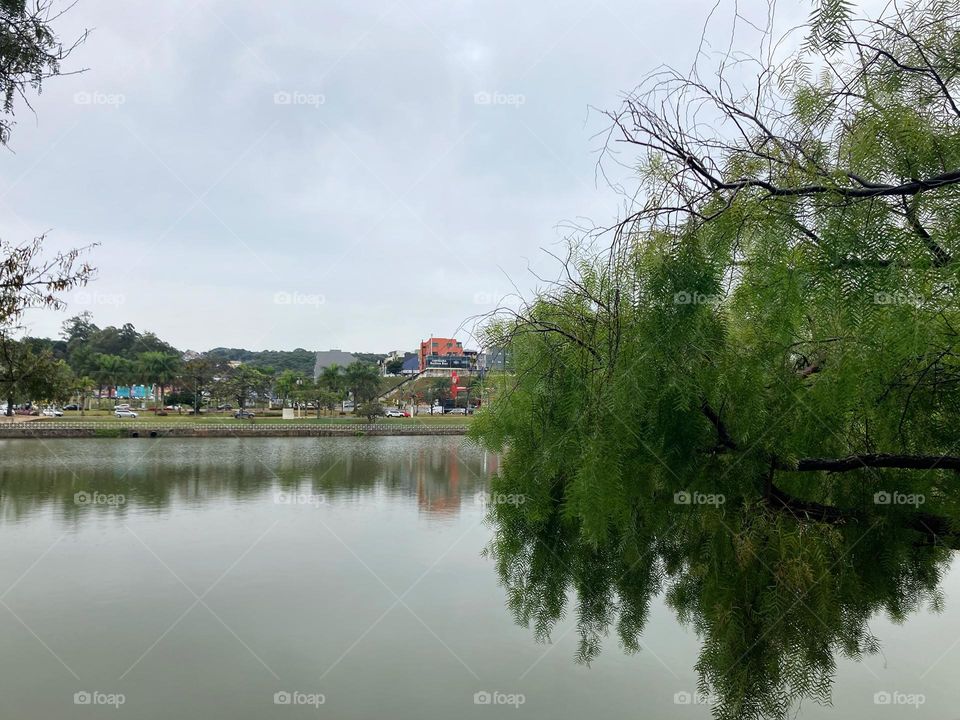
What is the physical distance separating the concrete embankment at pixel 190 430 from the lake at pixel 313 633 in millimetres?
17393

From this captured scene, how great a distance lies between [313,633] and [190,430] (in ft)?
85.8

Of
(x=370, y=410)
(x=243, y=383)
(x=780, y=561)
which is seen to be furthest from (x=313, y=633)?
(x=243, y=383)

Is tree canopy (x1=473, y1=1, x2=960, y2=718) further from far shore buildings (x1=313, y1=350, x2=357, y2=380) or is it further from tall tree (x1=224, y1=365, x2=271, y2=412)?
far shore buildings (x1=313, y1=350, x2=357, y2=380)

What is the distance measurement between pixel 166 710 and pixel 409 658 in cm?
181

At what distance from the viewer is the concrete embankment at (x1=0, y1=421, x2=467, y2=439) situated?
27.5 meters

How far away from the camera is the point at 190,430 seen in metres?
30.2

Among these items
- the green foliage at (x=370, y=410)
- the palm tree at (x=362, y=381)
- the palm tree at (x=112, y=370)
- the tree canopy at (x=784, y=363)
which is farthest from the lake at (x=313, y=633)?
the palm tree at (x=112, y=370)

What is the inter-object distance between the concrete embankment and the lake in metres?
17.4

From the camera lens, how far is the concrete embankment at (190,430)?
27547 mm

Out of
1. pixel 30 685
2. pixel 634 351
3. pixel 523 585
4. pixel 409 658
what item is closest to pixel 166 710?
pixel 30 685

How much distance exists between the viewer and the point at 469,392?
3752 millimetres

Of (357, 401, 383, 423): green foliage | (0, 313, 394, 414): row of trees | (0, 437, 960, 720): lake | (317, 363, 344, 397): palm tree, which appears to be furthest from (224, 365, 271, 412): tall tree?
(0, 437, 960, 720): lake

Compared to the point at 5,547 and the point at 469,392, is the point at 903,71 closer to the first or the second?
the point at 469,392

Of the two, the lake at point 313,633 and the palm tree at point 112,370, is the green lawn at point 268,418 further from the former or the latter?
the lake at point 313,633
